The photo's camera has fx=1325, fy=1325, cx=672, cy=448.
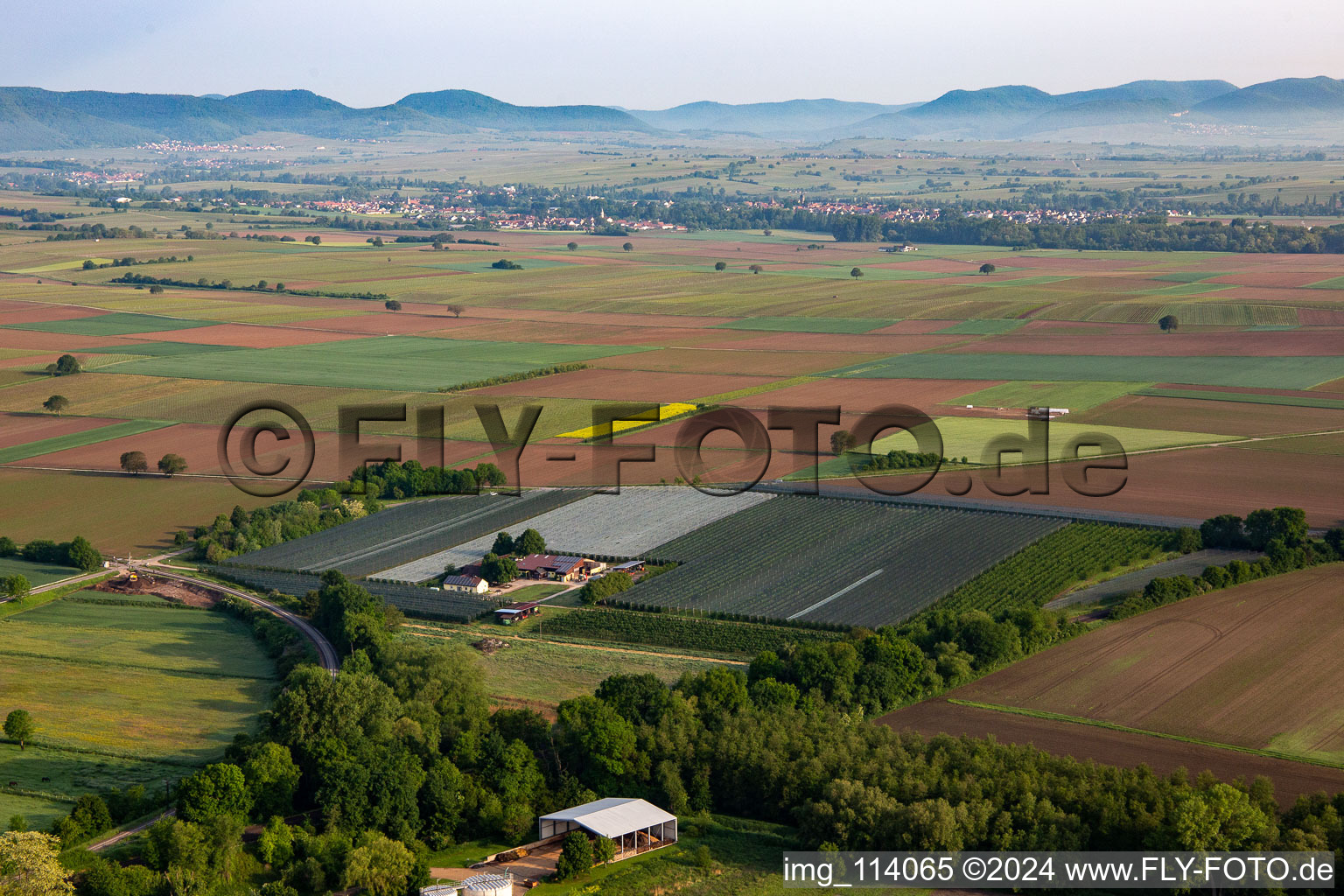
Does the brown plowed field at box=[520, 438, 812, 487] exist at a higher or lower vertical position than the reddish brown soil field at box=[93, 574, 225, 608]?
higher

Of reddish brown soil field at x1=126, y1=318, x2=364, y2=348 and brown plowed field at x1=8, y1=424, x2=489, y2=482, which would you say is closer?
brown plowed field at x1=8, y1=424, x2=489, y2=482

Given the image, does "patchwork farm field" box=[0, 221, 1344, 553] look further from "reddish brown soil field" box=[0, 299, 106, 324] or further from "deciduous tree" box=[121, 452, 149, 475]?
"deciduous tree" box=[121, 452, 149, 475]

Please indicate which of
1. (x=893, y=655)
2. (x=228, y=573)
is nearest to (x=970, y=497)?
(x=893, y=655)

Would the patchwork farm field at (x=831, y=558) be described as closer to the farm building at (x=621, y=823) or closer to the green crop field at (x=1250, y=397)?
the farm building at (x=621, y=823)

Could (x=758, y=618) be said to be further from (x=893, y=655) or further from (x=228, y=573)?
(x=228, y=573)

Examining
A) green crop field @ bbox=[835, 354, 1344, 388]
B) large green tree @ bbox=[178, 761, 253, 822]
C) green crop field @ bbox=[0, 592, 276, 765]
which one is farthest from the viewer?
green crop field @ bbox=[835, 354, 1344, 388]

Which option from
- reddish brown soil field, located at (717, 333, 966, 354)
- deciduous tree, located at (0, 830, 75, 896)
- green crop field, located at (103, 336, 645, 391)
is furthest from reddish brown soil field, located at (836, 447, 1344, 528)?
deciduous tree, located at (0, 830, 75, 896)
